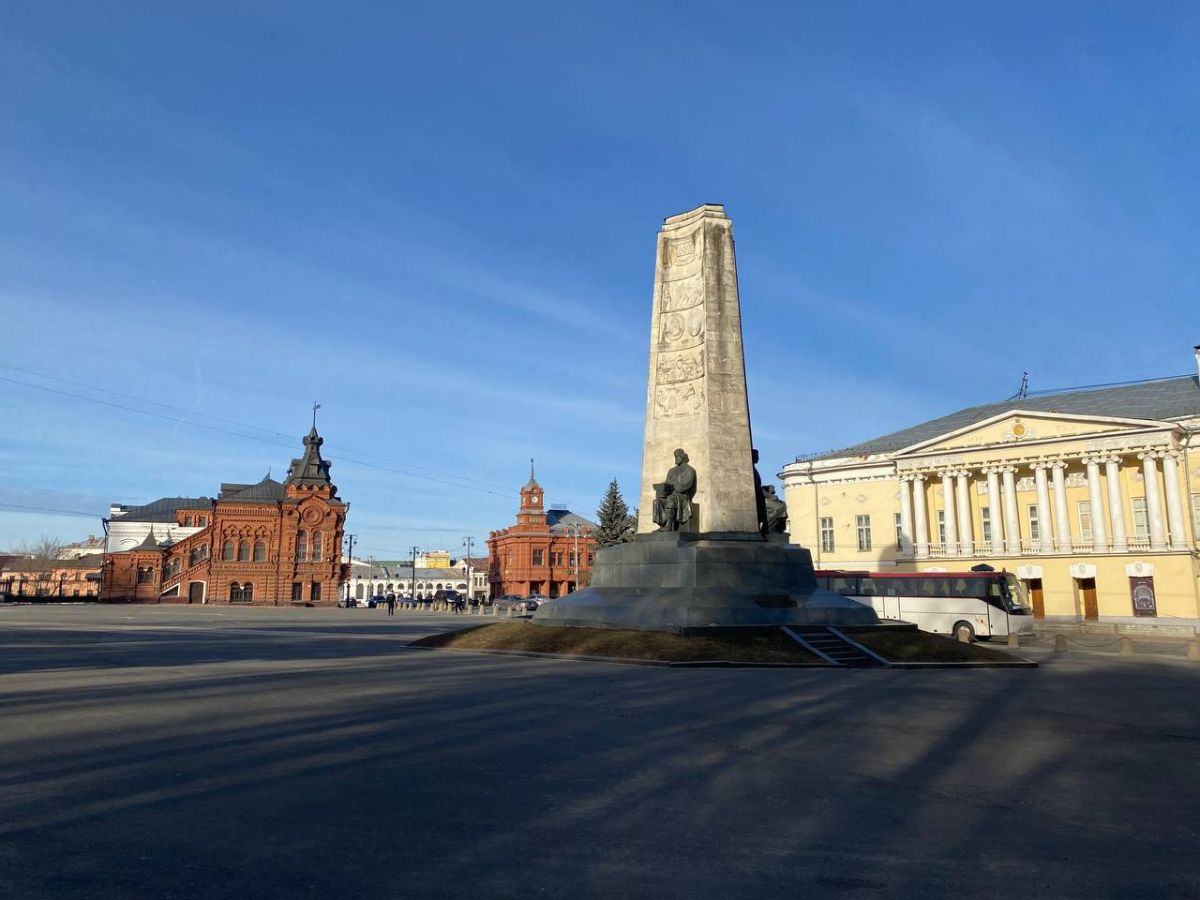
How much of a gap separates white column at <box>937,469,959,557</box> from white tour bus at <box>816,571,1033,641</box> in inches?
709

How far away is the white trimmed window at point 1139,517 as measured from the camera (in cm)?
4495

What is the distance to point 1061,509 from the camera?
151ft

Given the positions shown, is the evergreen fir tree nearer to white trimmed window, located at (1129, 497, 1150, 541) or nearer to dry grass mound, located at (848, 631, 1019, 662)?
white trimmed window, located at (1129, 497, 1150, 541)

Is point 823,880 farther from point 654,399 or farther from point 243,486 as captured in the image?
point 243,486

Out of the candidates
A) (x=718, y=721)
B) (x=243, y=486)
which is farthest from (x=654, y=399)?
(x=243, y=486)

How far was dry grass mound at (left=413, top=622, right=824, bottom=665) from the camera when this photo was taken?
15.0 meters

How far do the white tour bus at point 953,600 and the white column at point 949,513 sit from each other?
18.0m

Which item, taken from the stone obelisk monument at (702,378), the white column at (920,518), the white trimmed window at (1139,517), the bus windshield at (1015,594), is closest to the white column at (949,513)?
the white column at (920,518)

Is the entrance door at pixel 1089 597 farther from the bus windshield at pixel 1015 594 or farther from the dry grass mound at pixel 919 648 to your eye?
the dry grass mound at pixel 919 648

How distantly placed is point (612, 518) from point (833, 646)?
49.3 m

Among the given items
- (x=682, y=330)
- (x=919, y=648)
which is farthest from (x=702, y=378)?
(x=919, y=648)

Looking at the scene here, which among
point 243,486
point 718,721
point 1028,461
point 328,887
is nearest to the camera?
point 328,887

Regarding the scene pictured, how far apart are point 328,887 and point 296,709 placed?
563 cm

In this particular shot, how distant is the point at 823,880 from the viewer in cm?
416
